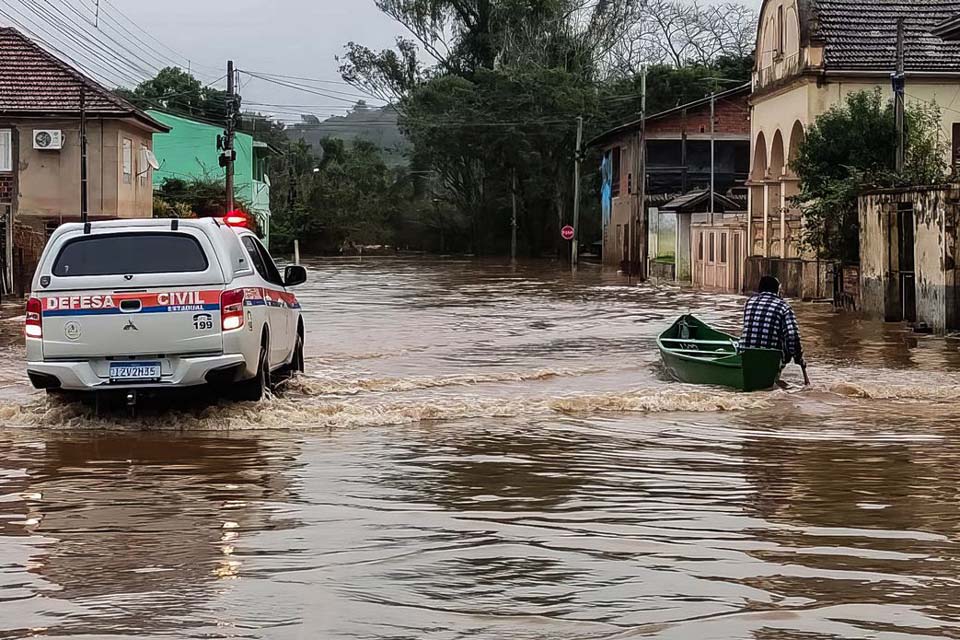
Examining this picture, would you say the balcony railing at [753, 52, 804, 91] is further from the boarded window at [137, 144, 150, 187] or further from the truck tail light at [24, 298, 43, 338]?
the truck tail light at [24, 298, 43, 338]

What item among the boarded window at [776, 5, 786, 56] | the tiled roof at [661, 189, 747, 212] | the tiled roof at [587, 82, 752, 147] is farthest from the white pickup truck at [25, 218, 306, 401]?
the tiled roof at [587, 82, 752, 147]

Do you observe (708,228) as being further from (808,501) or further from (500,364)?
(808,501)

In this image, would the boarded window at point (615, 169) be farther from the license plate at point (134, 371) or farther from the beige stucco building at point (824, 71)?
the license plate at point (134, 371)

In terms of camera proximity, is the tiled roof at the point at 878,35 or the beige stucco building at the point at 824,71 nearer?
the beige stucco building at the point at 824,71

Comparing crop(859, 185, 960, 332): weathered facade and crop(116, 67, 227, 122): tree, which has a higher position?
crop(116, 67, 227, 122): tree

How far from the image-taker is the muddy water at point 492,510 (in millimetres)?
6422

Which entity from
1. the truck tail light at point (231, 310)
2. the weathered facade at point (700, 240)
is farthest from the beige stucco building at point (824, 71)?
the truck tail light at point (231, 310)

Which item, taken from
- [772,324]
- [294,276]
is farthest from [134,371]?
[772,324]

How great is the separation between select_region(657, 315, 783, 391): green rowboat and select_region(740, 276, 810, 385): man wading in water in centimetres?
27

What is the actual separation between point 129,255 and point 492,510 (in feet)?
18.0

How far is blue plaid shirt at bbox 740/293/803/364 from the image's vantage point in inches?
650

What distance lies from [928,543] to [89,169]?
38.7m

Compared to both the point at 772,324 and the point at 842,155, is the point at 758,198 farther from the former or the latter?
the point at 772,324

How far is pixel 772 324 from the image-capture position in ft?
54.4
